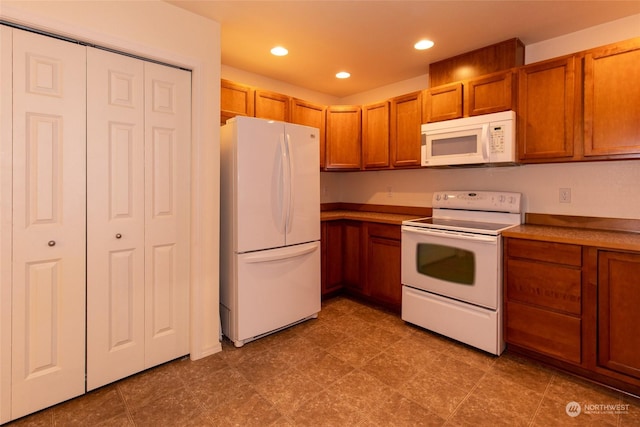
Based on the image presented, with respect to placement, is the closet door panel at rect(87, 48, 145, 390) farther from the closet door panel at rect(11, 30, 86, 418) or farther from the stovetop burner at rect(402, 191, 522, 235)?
the stovetop burner at rect(402, 191, 522, 235)

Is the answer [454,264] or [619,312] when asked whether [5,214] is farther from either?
[619,312]

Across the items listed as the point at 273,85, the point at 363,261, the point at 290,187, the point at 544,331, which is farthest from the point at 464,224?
the point at 273,85

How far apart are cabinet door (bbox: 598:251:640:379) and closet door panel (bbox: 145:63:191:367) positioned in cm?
269

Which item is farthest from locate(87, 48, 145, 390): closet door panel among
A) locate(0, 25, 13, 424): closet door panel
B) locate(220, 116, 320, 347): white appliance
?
locate(220, 116, 320, 347): white appliance

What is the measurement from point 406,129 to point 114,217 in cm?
264

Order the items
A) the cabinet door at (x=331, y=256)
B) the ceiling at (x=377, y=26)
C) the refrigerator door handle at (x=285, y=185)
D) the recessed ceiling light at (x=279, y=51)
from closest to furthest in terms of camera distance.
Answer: the ceiling at (x=377, y=26), the refrigerator door handle at (x=285, y=185), the recessed ceiling light at (x=279, y=51), the cabinet door at (x=331, y=256)

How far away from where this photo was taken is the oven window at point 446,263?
244 cm

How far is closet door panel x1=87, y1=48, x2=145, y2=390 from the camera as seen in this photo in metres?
1.88

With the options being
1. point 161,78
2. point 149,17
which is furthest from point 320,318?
point 149,17

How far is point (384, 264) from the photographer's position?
318cm

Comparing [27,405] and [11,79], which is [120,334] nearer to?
[27,405]

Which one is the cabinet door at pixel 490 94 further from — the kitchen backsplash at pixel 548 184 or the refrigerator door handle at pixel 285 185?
the refrigerator door handle at pixel 285 185

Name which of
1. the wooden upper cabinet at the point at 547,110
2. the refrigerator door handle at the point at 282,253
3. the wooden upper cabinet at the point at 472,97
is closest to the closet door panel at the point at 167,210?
the refrigerator door handle at the point at 282,253

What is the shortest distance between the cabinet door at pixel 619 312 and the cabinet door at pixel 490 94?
4.29 feet
